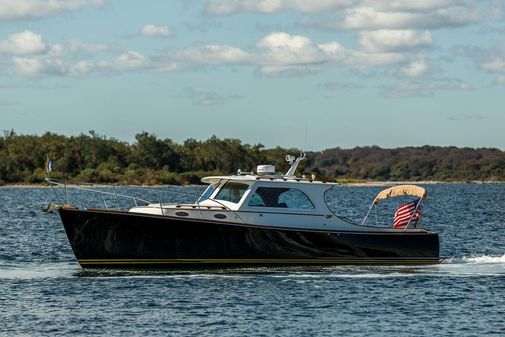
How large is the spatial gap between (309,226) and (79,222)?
6.19m

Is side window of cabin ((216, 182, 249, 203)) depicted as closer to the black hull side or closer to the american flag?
the black hull side

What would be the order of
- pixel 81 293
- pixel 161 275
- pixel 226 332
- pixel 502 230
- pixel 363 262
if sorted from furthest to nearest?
pixel 502 230 < pixel 363 262 < pixel 161 275 < pixel 81 293 < pixel 226 332

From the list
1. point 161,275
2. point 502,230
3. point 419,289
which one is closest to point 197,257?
point 161,275

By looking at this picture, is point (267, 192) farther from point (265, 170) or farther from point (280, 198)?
point (265, 170)

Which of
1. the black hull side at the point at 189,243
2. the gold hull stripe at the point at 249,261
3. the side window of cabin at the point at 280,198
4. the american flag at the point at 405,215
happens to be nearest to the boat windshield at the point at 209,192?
the side window of cabin at the point at 280,198

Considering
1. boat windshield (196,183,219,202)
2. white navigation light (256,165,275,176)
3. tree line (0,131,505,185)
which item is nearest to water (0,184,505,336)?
boat windshield (196,183,219,202)

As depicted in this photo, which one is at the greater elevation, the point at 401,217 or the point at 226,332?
the point at 401,217

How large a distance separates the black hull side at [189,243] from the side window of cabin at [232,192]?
1127 millimetres

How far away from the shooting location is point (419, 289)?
2977cm

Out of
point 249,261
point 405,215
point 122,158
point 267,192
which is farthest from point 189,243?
point 122,158

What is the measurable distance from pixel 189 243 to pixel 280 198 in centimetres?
288

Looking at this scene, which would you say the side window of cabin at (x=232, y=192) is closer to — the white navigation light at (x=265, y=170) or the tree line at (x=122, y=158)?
the white navigation light at (x=265, y=170)

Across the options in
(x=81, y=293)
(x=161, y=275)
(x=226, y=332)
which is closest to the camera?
(x=226, y=332)

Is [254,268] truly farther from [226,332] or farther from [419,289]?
[226,332]
